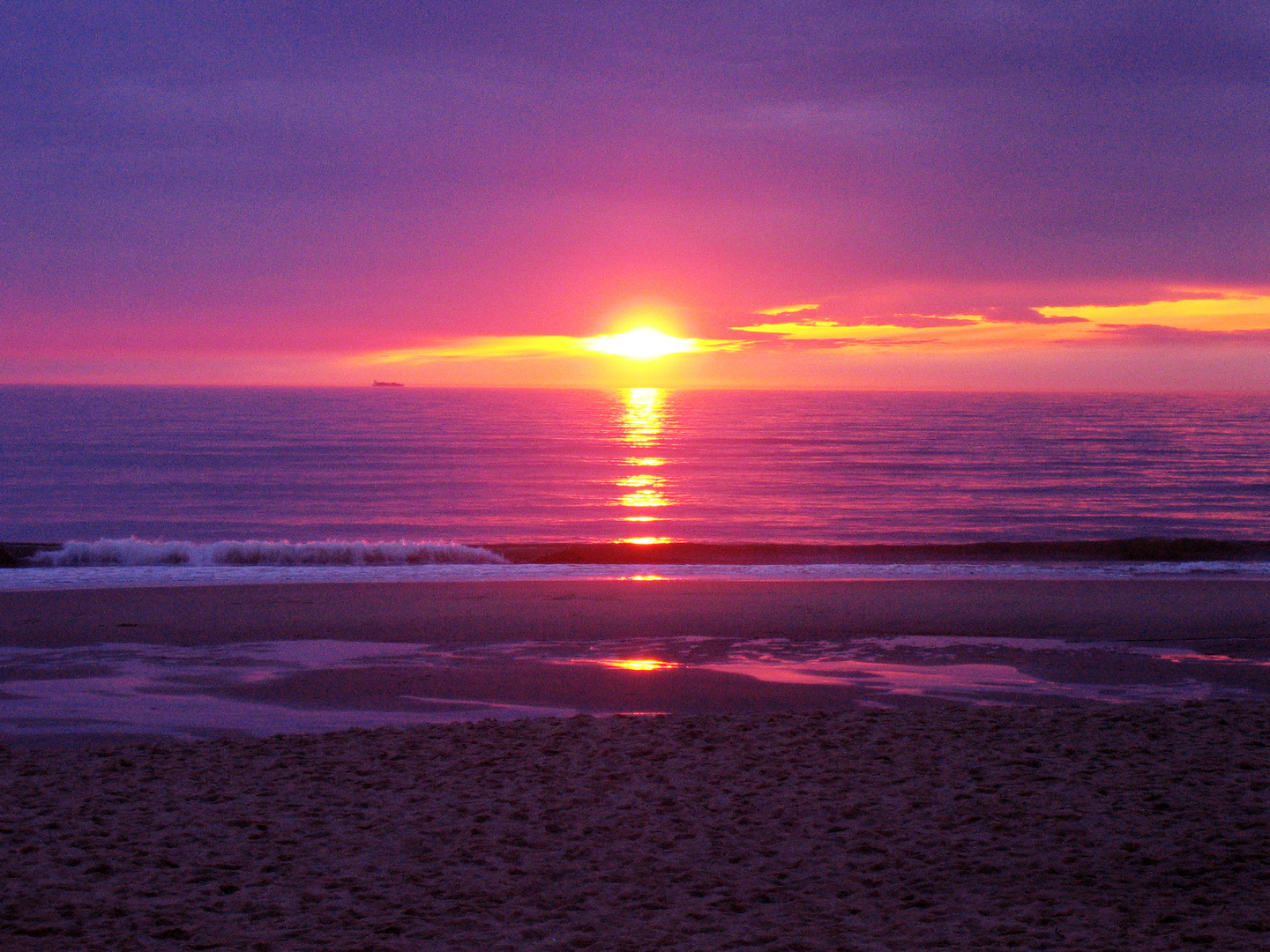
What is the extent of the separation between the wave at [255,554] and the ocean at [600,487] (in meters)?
0.05

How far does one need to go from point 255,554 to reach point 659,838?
1909cm

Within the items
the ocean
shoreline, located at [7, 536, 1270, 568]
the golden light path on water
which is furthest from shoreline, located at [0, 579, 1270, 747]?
the golden light path on water

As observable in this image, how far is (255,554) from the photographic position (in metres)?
22.7

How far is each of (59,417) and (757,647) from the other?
91.8 meters

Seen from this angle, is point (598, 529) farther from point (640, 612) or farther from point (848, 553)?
point (640, 612)

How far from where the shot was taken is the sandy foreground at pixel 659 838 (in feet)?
14.6

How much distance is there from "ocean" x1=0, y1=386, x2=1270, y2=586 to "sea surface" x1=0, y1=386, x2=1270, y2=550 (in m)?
0.18

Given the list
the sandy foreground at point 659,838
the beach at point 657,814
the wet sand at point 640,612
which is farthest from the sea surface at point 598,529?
the sandy foreground at point 659,838

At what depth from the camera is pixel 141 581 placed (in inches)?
731

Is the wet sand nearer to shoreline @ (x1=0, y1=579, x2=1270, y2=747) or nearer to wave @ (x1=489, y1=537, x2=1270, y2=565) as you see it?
shoreline @ (x1=0, y1=579, x2=1270, y2=747)

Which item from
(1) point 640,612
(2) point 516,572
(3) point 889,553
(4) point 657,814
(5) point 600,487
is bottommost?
(3) point 889,553

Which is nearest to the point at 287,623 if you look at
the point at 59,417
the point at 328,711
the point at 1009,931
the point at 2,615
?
the point at 2,615

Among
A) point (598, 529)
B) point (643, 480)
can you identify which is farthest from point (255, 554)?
point (643, 480)

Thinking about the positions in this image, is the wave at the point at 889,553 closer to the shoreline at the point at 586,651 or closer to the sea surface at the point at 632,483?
the sea surface at the point at 632,483
